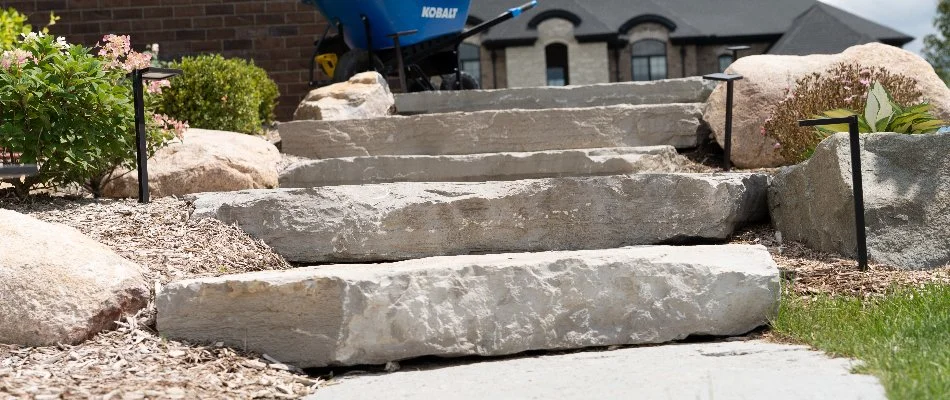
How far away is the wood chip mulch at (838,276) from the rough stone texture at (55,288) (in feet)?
9.21

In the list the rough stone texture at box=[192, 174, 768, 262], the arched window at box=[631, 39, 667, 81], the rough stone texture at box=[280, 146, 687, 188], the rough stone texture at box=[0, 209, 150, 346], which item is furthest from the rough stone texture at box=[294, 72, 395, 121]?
the arched window at box=[631, 39, 667, 81]

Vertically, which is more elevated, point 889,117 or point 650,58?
point 650,58

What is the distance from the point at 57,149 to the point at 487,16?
1693 cm

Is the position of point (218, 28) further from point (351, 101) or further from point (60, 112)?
point (60, 112)

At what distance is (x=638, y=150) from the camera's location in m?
5.83

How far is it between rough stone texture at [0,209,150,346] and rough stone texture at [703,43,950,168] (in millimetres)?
3854

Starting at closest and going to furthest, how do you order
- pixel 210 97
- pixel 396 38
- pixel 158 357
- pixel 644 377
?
pixel 644 377 < pixel 158 357 < pixel 210 97 < pixel 396 38

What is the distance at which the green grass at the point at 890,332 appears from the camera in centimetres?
292

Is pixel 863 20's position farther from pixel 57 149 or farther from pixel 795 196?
pixel 57 149

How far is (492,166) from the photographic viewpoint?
230 inches

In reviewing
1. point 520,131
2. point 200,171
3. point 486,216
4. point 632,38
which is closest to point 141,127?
point 200,171

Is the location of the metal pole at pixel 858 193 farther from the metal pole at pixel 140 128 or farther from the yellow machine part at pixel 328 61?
the yellow machine part at pixel 328 61

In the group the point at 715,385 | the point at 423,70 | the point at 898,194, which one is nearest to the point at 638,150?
the point at 898,194

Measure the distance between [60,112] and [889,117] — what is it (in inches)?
167
